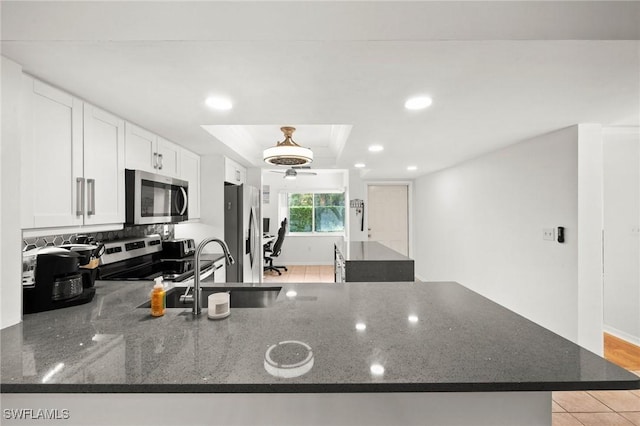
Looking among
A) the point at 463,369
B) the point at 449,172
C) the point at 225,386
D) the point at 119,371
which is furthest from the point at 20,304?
the point at 449,172

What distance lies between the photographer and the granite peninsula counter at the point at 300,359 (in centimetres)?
82

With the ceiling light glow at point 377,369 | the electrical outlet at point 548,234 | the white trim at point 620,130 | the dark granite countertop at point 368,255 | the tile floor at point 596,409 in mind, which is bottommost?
the tile floor at point 596,409

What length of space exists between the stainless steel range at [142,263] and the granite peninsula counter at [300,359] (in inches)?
34.9

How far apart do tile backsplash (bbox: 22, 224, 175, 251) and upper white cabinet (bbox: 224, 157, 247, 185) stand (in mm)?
912

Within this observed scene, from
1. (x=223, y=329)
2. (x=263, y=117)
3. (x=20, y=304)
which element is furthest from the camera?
(x=263, y=117)

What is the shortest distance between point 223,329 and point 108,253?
1581 mm

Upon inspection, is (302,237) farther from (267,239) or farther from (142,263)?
(142,263)

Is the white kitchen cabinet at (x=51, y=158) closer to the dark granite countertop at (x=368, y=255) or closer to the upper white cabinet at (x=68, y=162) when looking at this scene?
the upper white cabinet at (x=68, y=162)

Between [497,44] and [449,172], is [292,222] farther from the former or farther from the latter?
[497,44]

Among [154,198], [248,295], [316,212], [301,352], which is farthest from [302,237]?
[301,352]

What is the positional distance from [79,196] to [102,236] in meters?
0.85

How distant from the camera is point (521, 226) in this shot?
308cm

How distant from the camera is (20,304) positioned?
1.28 meters

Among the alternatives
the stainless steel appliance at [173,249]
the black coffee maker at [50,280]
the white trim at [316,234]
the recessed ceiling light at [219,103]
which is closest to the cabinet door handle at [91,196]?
the black coffee maker at [50,280]
